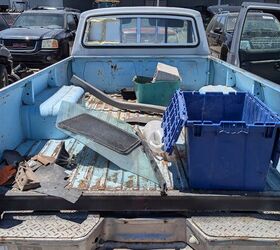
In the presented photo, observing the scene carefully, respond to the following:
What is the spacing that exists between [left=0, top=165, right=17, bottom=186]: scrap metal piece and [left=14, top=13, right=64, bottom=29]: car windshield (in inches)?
395

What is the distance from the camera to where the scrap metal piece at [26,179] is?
213 cm

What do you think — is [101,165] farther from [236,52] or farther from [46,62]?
[46,62]

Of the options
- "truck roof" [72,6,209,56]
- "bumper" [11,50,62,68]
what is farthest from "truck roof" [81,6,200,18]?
"bumper" [11,50,62,68]

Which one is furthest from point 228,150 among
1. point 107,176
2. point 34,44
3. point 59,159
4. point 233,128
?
point 34,44

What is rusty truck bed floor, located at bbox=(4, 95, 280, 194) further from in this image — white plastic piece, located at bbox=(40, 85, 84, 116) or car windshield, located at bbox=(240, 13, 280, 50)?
car windshield, located at bbox=(240, 13, 280, 50)

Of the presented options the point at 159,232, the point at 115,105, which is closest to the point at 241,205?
the point at 159,232

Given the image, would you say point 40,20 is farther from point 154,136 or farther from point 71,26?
point 154,136

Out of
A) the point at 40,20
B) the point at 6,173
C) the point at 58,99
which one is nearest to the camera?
the point at 6,173

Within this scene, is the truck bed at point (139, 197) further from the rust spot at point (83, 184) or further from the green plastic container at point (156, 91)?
the green plastic container at point (156, 91)

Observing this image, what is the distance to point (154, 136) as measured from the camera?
277 cm

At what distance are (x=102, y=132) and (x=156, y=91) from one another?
1.58 metres

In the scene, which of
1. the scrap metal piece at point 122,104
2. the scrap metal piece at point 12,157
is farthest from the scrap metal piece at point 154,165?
the scrap metal piece at point 122,104

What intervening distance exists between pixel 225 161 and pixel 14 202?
1137 mm

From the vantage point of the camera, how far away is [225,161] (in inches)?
83.6
